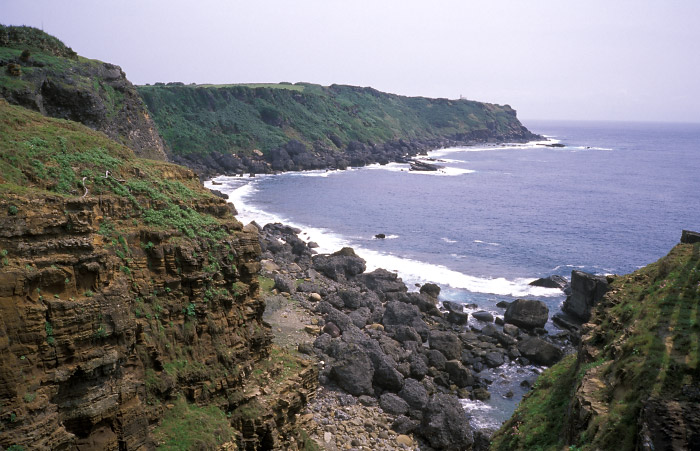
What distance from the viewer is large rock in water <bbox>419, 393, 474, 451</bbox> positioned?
84.7 feet

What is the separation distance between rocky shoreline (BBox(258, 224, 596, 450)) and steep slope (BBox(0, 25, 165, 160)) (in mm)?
18832

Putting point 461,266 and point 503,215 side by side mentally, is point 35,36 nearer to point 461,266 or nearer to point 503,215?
point 461,266

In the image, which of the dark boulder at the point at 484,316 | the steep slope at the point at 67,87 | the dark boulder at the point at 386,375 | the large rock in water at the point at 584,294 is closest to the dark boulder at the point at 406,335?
the dark boulder at the point at 386,375

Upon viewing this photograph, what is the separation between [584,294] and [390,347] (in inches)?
774

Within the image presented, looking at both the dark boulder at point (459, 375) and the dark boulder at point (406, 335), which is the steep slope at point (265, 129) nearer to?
the dark boulder at point (406, 335)

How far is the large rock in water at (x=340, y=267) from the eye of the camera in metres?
49.0

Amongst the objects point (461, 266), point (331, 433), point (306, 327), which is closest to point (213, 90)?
point (461, 266)

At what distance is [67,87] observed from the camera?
37.2 m

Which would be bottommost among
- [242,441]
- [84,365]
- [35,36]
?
[242,441]

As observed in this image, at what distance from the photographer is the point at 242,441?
17.3 m

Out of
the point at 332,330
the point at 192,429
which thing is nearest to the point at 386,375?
the point at 332,330

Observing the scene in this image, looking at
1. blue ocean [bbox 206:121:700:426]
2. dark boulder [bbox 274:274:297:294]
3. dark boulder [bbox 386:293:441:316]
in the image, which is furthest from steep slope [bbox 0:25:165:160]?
dark boulder [bbox 386:293:441:316]

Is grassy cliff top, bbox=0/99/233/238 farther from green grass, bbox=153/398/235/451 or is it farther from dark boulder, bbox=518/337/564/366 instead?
dark boulder, bbox=518/337/564/366

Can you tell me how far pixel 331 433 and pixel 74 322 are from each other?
52.0ft
